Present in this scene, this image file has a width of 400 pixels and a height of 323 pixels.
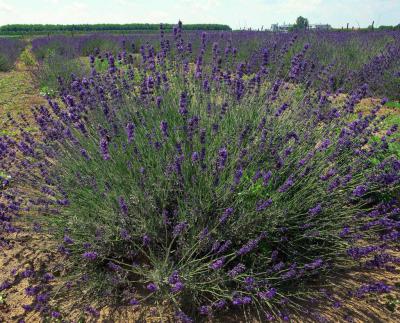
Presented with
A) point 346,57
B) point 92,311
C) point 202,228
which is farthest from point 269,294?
point 346,57

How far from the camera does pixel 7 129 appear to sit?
196 inches

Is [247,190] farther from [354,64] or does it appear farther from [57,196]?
[354,64]

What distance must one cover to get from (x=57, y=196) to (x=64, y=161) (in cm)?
27

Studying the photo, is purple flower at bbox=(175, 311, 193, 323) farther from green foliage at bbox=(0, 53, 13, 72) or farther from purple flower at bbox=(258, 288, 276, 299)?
green foliage at bbox=(0, 53, 13, 72)

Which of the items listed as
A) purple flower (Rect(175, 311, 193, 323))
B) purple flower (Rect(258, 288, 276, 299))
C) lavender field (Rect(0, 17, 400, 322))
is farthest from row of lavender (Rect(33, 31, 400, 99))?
purple flower (Rect(175, 311, 193, 323))

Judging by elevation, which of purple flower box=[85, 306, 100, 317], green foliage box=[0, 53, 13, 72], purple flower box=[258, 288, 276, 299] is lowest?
green foliage box=[0, 53, 13, 72]

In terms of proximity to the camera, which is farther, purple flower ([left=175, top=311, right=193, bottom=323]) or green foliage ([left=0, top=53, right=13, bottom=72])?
green foliage ([left=0, top=53, right=13, bottom=72])

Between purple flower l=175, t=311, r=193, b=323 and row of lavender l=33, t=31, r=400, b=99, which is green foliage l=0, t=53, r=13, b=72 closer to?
row of lavender l=33, t=31, r=400, b=99

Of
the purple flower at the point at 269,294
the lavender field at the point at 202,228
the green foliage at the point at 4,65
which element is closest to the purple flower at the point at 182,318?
the lavender field at the point at 202,228

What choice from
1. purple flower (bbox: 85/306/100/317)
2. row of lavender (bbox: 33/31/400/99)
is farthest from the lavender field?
row of lavender (bbox: 33/31/400/99)

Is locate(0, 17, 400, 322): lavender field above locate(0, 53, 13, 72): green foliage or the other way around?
above

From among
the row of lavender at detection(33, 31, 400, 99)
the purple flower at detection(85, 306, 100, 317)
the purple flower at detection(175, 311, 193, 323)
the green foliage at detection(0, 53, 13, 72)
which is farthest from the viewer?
the green foliage at detection(0, 53, 13, 72)

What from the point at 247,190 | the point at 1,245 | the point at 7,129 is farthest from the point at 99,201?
the point at 7,129

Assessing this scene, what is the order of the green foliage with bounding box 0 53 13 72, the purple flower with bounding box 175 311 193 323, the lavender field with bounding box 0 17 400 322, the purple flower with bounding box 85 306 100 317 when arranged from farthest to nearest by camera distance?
the green foliage with bounding box 0 53 13 72 < the lavender field with bounding box 0 17 400 322 < the purple flower with bounding box 85 306 100 317 < the purple flower with bounding box 175 311 193 323
